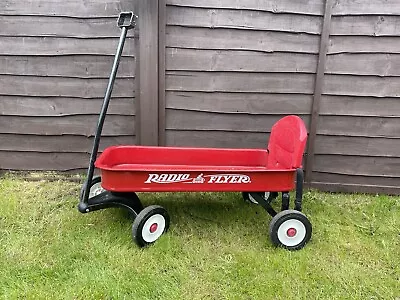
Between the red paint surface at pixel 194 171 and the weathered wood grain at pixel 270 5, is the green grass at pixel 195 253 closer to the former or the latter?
the red paint surface at pixel 194 171

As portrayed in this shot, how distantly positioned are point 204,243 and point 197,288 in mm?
452

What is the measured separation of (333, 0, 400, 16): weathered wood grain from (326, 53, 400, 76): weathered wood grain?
30 centimetres

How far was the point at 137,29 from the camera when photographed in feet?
10.5

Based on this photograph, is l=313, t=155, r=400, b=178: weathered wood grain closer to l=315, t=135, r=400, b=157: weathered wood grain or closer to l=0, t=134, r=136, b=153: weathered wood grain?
l=315, t=135, r=400, b=157: weathered wood grain

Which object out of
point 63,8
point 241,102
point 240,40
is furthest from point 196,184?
point 63,8

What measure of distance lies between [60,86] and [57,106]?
17 cm

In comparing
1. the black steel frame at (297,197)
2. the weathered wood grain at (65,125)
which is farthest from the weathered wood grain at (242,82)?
the black steel frame at (297,197)

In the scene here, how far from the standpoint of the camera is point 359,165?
344 cm

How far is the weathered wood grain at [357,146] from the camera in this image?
132 inches

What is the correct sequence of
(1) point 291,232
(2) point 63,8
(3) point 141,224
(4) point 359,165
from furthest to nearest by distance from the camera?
(4) point 359,165 < (2) point 63,8 < (1) point 291,232 < (3) point 141,224

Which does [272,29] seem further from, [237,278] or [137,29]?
[237,278]

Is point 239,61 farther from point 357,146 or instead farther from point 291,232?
point 291,232

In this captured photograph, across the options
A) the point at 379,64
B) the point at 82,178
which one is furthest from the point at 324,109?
the point at 82,178

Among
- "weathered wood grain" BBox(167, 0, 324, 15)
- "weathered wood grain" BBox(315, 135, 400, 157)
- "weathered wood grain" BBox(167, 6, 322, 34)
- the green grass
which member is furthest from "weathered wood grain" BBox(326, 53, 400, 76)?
the green grass
